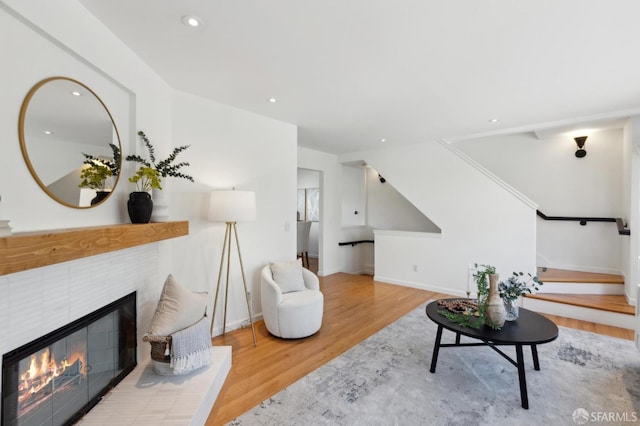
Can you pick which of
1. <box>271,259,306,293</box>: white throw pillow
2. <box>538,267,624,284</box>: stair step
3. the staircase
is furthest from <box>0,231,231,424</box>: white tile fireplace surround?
<box>538,267,624,284</box>: stair step

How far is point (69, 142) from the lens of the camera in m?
1.59

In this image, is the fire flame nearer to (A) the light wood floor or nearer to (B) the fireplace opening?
(B) the fireplace opening

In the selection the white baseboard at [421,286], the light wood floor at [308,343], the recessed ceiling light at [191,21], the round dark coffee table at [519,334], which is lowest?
the light wood floor at [308,343]

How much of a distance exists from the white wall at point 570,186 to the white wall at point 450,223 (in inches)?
39.0

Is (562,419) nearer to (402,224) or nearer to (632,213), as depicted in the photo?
(632,213)

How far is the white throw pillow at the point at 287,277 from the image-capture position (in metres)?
3.28

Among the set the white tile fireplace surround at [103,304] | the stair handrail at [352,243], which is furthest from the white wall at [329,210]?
the white tile fireplace surround at [103,304]

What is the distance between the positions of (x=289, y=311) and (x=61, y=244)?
2044 mm

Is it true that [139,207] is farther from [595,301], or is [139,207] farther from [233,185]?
[595,301]

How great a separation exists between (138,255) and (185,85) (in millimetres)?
1588

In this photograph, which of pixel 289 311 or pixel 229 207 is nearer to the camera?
pixel 229 207

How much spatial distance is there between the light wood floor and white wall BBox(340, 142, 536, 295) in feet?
1.51

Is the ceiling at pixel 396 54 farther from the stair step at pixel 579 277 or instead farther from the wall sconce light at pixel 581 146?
the stair step at pixel 579 277

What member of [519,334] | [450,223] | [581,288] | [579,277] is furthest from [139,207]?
[579,277]
